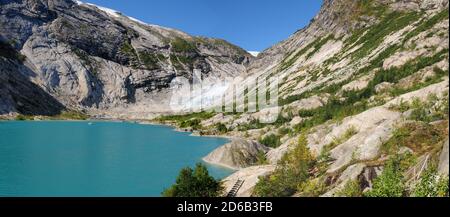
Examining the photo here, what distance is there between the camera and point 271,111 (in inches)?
4446

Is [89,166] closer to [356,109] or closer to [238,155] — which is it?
[238,155]

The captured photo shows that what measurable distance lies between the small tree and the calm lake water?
9.41 metres

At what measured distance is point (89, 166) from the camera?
60281mm

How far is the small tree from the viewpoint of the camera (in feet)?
115

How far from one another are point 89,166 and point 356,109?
137 ft

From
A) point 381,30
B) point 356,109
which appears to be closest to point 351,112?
point 356,109

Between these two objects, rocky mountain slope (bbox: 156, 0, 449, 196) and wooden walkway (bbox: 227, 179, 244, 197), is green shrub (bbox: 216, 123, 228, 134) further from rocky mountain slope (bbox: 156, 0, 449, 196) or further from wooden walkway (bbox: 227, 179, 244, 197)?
wooden walkway (bbox: 227, 179, 244, 197)

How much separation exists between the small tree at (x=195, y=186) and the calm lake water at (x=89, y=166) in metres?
9.41

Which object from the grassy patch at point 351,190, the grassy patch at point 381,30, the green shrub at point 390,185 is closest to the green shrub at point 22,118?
the grassy patch at point 381,30

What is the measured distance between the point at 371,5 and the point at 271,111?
87649mm

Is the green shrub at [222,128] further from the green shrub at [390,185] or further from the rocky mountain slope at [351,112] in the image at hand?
the green shrub at [390,185]
